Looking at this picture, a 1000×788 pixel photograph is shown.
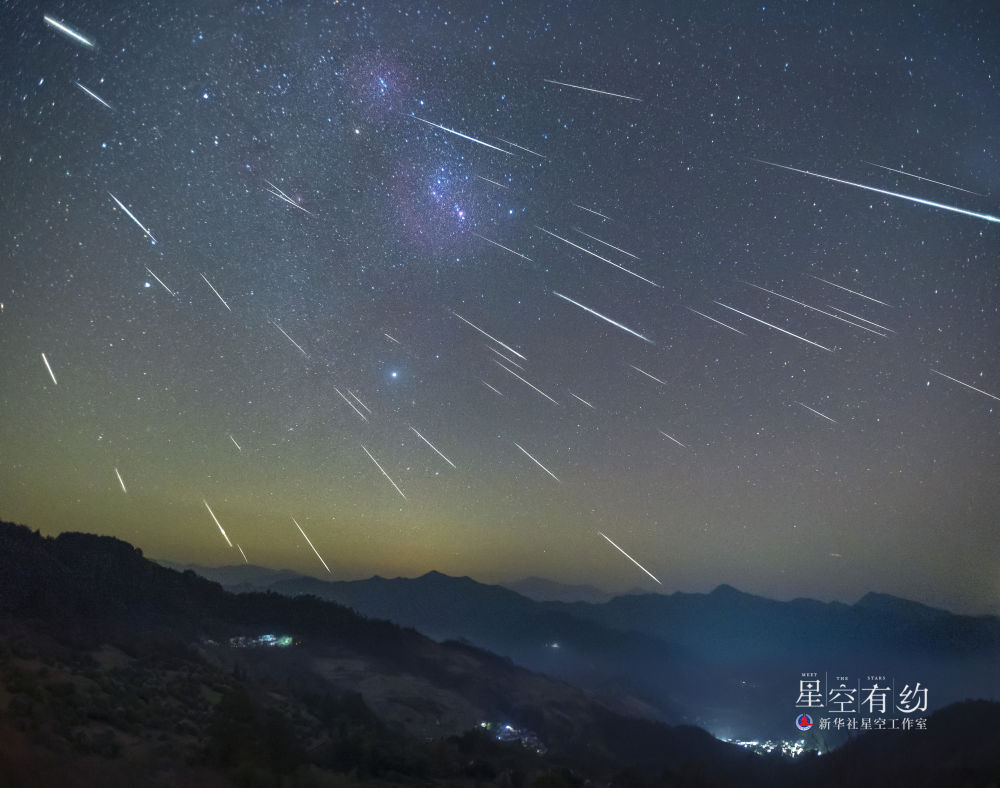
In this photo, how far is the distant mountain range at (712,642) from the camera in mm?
101688

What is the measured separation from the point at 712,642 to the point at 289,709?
16353 cm

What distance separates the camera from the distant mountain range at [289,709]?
547 inches

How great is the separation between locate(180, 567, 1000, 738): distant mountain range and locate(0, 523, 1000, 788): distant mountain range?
2993 centimetres

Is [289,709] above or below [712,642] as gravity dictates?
above

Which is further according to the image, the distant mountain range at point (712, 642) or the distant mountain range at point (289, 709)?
the distant mountain range at point (712, 642)

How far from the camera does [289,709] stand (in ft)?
75.1

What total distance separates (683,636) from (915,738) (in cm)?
15047

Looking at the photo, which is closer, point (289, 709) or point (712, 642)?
point (289, 709)

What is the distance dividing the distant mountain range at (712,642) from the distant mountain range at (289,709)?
29.9 metres

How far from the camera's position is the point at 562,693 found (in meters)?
52.6

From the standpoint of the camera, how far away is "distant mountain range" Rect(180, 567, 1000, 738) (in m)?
102

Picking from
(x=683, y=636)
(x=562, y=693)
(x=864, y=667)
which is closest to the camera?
(x=562, y=693)

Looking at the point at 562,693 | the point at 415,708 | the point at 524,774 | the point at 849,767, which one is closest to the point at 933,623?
the point at 562,693

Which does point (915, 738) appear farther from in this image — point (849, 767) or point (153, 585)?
point (153, 585)
